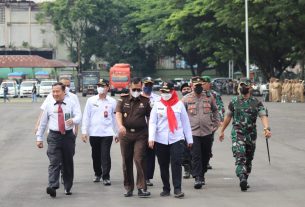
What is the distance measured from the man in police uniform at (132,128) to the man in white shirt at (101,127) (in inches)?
55.3

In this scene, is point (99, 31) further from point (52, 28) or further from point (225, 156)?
point (225, 156)

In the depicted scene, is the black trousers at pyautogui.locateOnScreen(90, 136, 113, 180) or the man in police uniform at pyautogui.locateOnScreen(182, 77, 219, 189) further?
the black trousers at pyautogui.locateOnScreen(90, 136, 113, 180)

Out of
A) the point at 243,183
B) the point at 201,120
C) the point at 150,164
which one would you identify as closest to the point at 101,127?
the point at 150,164

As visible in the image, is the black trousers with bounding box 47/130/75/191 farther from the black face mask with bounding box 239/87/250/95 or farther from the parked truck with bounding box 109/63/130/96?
the parked truck with bounding box 109/63/130/96

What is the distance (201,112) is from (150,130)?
186 cm

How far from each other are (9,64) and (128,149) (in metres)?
75.5

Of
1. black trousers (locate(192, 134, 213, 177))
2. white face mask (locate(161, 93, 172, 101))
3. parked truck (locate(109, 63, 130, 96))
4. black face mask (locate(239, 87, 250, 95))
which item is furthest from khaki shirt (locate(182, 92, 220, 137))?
parked truck (locate(109, 63, 130, 96))

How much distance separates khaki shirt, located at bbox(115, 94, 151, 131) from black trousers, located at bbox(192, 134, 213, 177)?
1.36m

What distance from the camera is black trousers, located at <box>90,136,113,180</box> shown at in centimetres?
1359

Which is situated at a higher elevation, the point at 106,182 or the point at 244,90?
the point at 244,90

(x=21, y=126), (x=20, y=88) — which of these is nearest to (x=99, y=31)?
(x=20, y=88)

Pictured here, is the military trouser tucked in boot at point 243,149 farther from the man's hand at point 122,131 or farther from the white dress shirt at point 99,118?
the white dress shirt at point 99,118

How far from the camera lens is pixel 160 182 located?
45.6 ft

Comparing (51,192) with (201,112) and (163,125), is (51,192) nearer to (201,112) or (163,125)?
(163,125)
